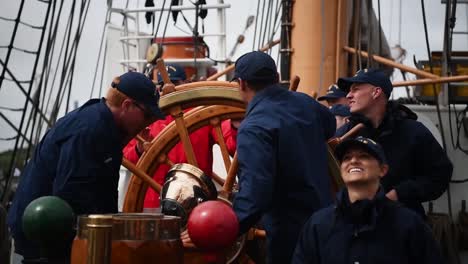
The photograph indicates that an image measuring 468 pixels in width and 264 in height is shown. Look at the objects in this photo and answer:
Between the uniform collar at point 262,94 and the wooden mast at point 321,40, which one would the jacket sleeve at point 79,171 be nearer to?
the uniform collar at point 262,94

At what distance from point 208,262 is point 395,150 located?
3.11ft

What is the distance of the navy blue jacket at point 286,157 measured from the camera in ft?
13.5

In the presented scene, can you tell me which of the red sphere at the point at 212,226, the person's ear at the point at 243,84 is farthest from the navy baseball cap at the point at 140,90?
the red sphere at the point at 212,226

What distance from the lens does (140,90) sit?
4.22 m

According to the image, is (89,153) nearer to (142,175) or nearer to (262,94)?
(262,94)

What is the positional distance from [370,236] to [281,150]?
0.72m

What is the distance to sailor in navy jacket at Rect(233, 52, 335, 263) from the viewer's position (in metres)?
4.10

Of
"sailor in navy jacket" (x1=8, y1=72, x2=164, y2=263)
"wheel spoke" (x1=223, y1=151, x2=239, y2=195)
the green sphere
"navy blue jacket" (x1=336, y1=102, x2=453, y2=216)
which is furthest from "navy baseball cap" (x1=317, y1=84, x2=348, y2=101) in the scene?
the green sphere

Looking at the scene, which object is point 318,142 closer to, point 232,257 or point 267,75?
point 267,75

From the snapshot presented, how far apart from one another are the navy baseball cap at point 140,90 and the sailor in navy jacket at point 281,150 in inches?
13.4

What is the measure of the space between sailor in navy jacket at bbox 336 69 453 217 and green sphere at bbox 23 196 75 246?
1.55 meters

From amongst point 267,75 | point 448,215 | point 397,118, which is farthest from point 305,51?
point 267,75

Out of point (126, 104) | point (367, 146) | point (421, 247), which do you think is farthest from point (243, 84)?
point (421, 247)

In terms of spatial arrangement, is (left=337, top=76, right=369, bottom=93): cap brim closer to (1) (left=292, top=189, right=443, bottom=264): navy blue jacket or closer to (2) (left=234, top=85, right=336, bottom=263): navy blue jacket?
(2) (left=234, top=85, right=336, bottom=263): navy blue jacket
